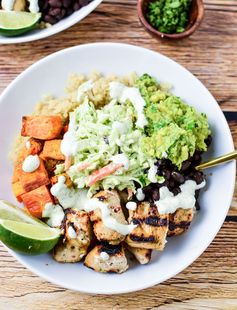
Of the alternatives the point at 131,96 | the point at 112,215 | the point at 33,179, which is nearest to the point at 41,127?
the point at 33,179

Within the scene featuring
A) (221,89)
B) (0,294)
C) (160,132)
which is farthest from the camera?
(221,89)

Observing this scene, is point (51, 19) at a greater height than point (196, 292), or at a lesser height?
greater

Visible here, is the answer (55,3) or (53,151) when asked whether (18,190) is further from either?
(55,3)

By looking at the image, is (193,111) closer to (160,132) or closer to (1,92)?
(160,132)

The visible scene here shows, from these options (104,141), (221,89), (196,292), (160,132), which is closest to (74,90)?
(104,141)

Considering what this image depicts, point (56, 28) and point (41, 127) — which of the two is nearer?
point (41, 127)

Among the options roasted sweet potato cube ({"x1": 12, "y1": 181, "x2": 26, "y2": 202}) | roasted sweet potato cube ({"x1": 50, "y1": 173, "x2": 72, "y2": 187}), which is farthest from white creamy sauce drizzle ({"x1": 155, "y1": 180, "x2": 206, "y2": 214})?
roasted sweet potato cube ({"x1": 12, "y1": 181, "x2": 26, "y2": 202})
